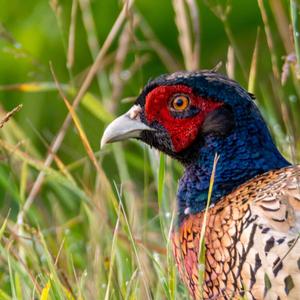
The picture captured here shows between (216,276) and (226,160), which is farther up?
(226,160)

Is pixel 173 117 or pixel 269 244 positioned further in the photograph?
pixel 173 117

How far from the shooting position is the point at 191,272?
352 centimetres

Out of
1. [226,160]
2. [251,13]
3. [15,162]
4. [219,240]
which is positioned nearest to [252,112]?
[226,160]

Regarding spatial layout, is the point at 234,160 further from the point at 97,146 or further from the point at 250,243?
the point at 97,146

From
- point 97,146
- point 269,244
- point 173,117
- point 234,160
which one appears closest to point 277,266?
point 269,244

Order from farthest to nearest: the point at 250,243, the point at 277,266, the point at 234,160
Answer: the point at 234,160
the point at 250,243
the point at 277,266

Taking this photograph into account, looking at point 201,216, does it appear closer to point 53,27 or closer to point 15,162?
point 15,162

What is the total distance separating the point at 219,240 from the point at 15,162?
1508mm

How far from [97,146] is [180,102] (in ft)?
7.62

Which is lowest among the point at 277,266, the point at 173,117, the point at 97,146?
the point at 277,266

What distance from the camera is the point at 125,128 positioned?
375 cm

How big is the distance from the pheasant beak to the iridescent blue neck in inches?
8.7

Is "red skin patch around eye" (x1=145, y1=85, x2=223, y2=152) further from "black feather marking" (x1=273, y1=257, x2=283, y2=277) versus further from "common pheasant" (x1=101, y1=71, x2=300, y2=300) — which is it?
"black feather marking" (x1=273, y1=257, x2=283, y2=277)

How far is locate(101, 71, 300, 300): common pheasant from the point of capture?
11.2 ft
